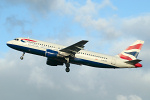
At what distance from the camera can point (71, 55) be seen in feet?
211

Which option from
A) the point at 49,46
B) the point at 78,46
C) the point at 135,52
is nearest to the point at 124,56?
the point at 135,52

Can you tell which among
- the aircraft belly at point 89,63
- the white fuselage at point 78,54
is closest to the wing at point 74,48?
the white fuselage at point 78,54

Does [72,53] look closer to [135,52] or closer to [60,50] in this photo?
[60,50]

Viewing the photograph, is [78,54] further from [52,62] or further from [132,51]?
[132,51]

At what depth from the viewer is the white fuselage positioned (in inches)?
2467

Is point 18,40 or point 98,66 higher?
point 18,40

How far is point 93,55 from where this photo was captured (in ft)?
215

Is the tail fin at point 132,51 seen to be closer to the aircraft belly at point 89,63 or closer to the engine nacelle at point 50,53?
the aircraft belly at point 89,63

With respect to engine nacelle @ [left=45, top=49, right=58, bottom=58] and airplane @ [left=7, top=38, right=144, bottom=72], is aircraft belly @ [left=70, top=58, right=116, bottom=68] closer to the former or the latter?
airplane @ [left=7, top=38, right=144, bottom=72]

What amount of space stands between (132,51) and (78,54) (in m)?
14.5

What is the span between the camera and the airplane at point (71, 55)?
62594 mm

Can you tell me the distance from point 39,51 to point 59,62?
25.9 ft

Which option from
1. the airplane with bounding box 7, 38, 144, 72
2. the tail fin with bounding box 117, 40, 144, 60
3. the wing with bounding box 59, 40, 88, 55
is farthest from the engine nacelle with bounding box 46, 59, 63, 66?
the tail fin with bounding box 117, 40, 144, 60

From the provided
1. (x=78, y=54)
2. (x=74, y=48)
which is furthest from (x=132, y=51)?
(x=74, y=48)
